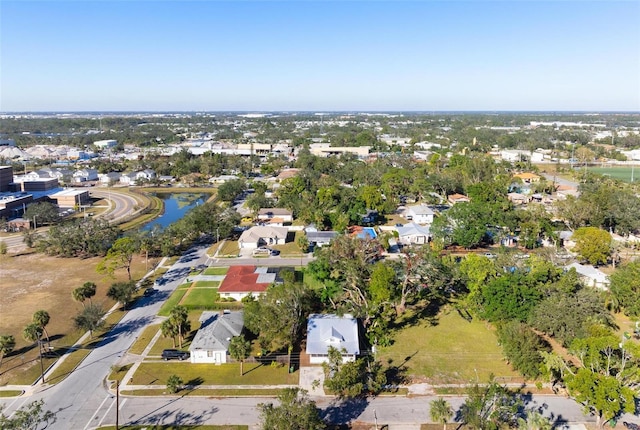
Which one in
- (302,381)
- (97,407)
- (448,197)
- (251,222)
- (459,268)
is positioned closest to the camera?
(97,407)

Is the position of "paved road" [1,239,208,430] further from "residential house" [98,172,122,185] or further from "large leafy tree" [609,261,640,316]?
"residential house" [98,172,122,185]

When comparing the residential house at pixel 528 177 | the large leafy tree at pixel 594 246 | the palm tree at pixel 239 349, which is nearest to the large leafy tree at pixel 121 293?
the palm tree at pixel 239 349

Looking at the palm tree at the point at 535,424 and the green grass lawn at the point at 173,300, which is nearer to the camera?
the palm tree at the point at 535,424

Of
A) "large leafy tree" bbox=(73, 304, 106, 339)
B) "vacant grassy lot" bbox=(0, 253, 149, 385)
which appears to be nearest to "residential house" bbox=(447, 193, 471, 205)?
"vacant grassy lot" bbox=(0, 253, 149, 385)

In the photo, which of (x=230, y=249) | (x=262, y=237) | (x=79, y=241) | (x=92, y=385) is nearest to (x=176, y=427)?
(x=92, y=385)

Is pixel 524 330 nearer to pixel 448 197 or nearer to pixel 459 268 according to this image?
pixel 459 268

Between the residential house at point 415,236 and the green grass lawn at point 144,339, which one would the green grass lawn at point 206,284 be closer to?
the green grass lawn at point 144,339

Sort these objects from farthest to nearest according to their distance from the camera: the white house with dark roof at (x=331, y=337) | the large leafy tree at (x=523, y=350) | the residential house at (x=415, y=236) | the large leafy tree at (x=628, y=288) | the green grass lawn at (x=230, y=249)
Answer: the residential house at (x=415, y=236)
the green grass lawn at (x=230, y=249)
the large leafy tree at (x=628, y=288)
the white house with dark roof at (x=331, y=337)
the large leafy tree at (x=523, y=350)

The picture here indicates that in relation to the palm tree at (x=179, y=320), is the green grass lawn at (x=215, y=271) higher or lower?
lower

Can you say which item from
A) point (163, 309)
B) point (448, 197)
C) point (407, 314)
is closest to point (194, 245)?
point (163, 309)
